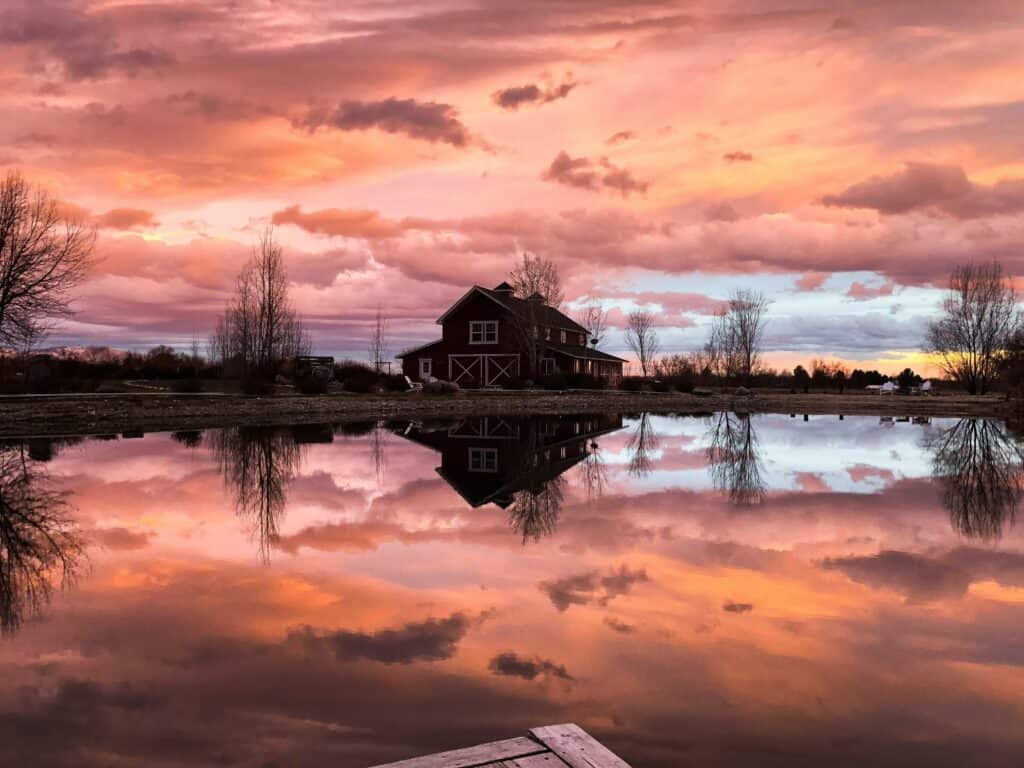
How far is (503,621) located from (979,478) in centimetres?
1568

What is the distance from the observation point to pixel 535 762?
14.4 feet

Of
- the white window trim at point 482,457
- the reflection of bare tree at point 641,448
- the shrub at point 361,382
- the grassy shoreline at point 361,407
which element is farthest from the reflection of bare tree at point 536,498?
the shrub at point 361,382

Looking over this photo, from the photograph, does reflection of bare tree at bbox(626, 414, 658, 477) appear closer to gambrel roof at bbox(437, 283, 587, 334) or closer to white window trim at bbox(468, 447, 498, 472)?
white window trim at bbox(468, 447, 498, 472)

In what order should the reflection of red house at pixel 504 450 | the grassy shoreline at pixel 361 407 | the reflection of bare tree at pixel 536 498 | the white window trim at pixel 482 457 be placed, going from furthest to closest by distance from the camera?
1. the grassy shoreline at pixel 361 407
2. the white window trim at pixel 482 457
3. the reflection of red house at pixel 504 450
4. the reflection of bare tree at pixel 536 498

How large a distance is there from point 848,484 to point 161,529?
14970mm

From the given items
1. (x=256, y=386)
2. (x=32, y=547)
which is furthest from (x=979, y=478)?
(x=256, y=386)

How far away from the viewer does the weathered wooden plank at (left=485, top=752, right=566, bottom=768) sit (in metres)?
4.36

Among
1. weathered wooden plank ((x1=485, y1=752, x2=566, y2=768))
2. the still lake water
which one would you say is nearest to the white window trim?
the still lake water

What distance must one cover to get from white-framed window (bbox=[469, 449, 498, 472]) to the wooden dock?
14.4 m

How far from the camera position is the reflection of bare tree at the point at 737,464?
1599cm

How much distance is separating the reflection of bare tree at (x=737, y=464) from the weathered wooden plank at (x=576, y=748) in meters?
10.7

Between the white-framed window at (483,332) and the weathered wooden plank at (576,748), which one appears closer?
the weathered wooden plank at (576,748)

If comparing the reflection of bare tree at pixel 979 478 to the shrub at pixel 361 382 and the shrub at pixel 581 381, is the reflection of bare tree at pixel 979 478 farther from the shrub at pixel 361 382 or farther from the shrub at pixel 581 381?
the shrub at pixel 361 382

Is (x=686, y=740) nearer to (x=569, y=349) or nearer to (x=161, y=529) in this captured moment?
(x=161, y=529)
